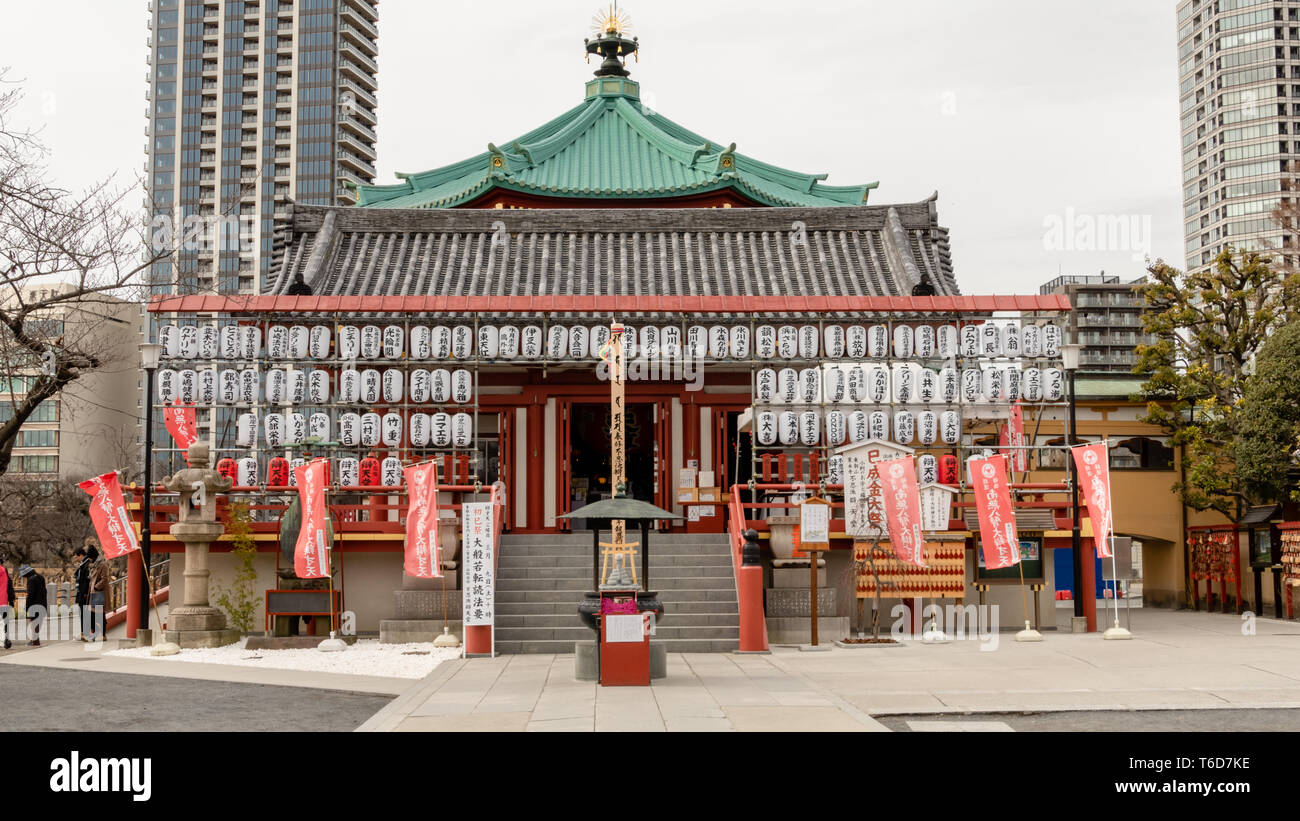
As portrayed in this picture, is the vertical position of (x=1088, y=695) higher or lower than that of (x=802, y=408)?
lower

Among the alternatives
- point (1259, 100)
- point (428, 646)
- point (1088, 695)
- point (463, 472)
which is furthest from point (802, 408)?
point (1259, 100)

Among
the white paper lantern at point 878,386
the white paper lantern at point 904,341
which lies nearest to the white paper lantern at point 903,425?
the white paper lantern at point 878,386

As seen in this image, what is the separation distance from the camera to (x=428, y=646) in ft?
62.3

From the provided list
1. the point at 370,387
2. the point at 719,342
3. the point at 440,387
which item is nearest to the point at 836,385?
the point at 719,342

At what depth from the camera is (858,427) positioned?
2188 cm

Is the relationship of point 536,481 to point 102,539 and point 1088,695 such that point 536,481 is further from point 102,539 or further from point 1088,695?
point 1088,695

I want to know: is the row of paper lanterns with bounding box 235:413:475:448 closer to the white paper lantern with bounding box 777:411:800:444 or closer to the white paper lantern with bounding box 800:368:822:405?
the white paper lantern with bounding box 777:411:800:444

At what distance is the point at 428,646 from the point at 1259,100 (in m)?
73.9

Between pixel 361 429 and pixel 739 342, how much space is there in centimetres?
740

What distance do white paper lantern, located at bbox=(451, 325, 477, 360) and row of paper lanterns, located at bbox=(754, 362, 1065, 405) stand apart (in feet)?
18.4

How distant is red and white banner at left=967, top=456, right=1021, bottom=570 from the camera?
20047mm

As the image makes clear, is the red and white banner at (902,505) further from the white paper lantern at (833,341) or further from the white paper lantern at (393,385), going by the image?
the white paper lantern at (393,385)

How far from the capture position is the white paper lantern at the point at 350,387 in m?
21.8

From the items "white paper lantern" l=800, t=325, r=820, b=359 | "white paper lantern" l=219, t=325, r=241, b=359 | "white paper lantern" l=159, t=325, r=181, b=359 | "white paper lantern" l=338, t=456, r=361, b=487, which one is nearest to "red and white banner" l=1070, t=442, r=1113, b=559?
"white paper lantern" l=800, t=325, r=820, b=359
